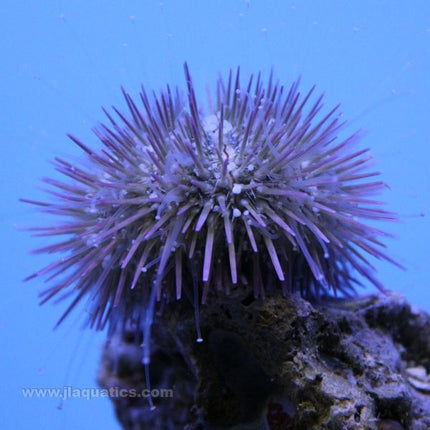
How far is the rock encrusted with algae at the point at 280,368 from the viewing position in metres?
2.46

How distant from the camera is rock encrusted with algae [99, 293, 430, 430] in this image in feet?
8.09

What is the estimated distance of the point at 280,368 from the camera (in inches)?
100

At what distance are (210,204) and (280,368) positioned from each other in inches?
38.7

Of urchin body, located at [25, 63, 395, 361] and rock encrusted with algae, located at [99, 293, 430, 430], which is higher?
urchin body, located at [25, 63, 395, 361]

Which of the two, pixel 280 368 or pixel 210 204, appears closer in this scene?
pixel 210 204

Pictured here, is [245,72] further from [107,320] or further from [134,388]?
[134,388]

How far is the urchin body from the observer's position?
2332 millimetres

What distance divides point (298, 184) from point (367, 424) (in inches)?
48.4

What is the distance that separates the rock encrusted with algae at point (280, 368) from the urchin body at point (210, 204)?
195 millimetres

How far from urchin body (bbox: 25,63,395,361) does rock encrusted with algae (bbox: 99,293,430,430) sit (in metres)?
0.20

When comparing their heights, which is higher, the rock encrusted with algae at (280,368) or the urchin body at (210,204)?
the urchin body at (210,204)

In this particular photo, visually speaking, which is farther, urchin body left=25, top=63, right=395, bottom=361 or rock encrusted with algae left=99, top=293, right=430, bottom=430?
rock encrusted with algae left=99, top=293, right=430, bottom=430

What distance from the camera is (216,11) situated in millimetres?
3656

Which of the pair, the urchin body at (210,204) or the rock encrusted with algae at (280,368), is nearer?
the urchin body at (210,204)
